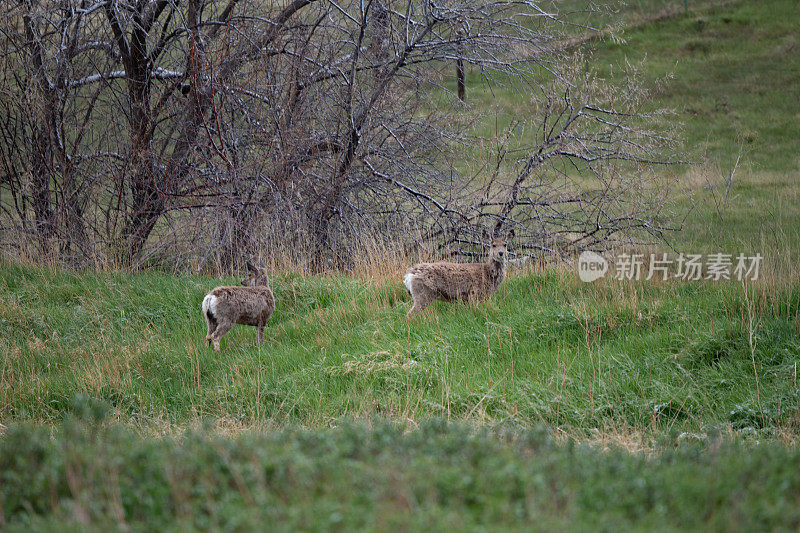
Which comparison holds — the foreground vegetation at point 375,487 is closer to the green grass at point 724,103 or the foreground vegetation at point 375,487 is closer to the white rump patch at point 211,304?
the white rump patch at point 211,304

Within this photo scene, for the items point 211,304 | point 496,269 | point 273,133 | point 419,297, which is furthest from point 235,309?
point 273,133

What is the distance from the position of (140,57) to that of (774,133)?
2094 centimetres

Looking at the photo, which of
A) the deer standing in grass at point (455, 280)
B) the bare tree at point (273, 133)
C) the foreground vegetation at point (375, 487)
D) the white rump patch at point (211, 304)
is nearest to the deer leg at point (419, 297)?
the deer standing in grass at point (455, 280)

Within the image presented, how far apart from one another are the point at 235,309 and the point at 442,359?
259cm

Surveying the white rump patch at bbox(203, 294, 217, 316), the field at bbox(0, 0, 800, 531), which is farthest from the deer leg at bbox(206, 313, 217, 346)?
the field at bbox(0, 0, 800, 531)

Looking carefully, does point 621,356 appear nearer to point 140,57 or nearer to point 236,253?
point 236,253

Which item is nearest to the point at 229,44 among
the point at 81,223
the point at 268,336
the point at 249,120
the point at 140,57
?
the point at 249,120

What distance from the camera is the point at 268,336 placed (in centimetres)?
860

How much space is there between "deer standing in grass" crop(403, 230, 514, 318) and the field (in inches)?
8.7

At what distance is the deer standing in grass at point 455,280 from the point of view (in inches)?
337

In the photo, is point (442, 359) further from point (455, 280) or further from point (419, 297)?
point (455, 280)

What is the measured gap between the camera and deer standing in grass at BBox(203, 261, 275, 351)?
8.09 metres

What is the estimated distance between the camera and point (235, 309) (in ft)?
26.7

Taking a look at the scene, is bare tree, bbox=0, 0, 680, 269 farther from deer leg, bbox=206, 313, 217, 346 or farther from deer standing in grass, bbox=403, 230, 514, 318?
deer leg, bbox=206, 313, 217, 346
